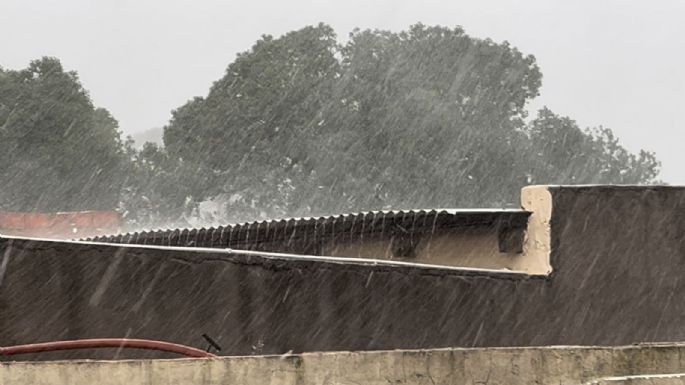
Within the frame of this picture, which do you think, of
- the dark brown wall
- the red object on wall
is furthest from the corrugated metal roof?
the red object on wall

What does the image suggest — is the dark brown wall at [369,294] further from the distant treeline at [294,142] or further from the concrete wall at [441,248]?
the distant treeline at [294,142]

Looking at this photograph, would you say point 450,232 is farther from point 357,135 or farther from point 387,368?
point 357,135

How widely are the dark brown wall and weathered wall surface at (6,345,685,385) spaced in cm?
380

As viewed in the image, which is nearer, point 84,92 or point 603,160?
point 84,92

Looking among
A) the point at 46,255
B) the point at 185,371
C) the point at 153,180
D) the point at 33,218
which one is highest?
the point at 153,180

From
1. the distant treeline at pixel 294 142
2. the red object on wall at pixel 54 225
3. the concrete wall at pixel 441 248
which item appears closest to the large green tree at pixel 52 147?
the distant treeline at pixel 294 142

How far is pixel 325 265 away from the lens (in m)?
10.9

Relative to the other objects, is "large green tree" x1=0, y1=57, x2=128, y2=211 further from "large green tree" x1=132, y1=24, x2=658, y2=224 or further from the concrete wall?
the concrete wall

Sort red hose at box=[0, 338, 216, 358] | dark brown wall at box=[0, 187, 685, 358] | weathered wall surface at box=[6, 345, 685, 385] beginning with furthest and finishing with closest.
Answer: dark brown wall at box=[0, 187, 685, 358], red hose at box=[0, 338, 216, 358], weathered wall surface at box=[6, 345, 685, 385]

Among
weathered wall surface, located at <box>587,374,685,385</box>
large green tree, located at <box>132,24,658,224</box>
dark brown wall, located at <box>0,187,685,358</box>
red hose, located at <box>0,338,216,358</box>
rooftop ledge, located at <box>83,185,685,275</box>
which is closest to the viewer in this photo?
weathered wall surface, located at <box>587,374,685,385</box>

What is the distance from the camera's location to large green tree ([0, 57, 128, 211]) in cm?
5341

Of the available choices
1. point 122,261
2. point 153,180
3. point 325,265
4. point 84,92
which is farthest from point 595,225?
point 84,92

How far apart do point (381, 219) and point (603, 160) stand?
50.3m

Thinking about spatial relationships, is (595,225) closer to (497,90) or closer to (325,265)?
(325,265)
